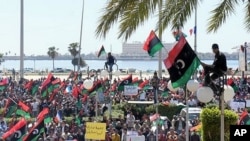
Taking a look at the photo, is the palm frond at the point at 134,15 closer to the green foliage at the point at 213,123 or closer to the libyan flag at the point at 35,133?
the green foliage at the point at 213,123

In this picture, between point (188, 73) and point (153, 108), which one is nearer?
point (188, 73)

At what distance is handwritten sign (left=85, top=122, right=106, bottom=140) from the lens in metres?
18.0

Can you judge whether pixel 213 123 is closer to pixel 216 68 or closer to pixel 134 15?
pixel 216 68

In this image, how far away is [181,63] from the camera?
497 inches

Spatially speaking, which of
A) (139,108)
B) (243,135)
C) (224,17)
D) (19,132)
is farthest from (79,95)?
(243,135)

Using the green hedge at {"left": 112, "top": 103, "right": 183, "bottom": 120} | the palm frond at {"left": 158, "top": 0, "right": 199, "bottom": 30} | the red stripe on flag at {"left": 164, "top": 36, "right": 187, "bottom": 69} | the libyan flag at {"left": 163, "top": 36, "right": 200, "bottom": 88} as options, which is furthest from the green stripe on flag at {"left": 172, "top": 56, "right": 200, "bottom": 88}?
the green hedge at {"left": 112, "top": 103, "right": 183, "bottom": 120}

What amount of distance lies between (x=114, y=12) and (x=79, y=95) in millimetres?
18706

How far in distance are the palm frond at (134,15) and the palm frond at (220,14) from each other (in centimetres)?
160

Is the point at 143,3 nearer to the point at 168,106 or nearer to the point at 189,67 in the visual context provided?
the point at 189,67

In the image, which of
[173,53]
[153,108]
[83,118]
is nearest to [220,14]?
[173,53]

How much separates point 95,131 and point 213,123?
18.8 ft

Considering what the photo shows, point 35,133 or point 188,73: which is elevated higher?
point 188,73

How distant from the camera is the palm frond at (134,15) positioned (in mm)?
11797

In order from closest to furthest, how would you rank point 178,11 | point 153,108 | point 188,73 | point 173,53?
point 178,11
point 188,73
point 173,53
point 153,108
